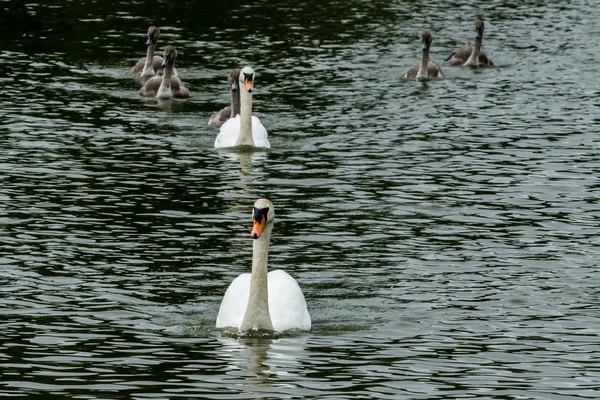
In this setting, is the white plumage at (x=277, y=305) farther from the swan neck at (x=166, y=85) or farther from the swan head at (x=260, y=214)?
the swan neck at (x=166, y=85)

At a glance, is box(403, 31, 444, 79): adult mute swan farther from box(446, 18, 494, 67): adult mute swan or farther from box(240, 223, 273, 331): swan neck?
box(240, 223, 273, 331): swan neck

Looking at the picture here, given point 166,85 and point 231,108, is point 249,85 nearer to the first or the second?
point 231,108

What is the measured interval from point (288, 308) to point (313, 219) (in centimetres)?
582

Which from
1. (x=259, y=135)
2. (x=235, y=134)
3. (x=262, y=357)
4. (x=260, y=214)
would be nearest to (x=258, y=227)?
(x=260, y=214)

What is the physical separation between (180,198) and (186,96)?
36.1ft

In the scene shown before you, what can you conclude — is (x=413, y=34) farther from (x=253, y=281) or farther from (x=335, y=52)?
(x=253, y=281)

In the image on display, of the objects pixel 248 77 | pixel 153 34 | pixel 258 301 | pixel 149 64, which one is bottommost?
pixel 149 64

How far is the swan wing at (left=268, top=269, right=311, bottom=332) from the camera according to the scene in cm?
1711

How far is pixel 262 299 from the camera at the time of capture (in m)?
16.9

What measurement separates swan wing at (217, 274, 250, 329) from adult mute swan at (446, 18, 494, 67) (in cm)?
2297

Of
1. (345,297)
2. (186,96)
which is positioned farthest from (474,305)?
(186,96)

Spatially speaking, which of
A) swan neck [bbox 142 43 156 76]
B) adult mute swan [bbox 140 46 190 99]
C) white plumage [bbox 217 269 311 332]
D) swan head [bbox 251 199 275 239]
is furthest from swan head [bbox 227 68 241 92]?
swan head [bbox 251 199 275 239]

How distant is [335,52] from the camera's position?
4066cm

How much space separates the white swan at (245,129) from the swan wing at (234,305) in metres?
11.6
